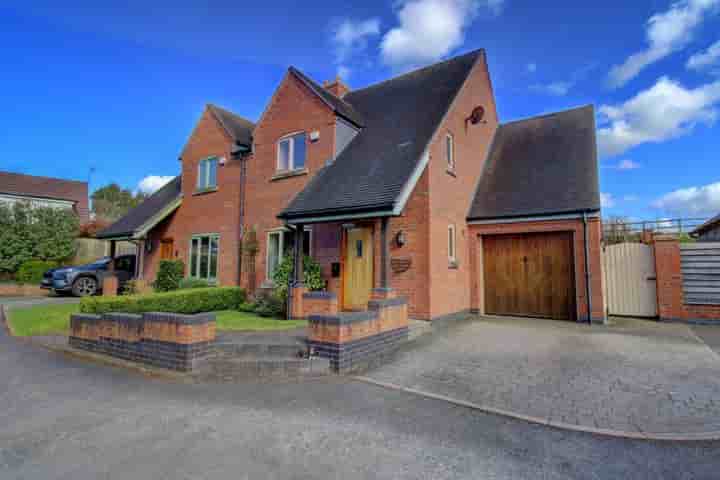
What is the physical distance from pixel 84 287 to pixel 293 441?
55.2 ft

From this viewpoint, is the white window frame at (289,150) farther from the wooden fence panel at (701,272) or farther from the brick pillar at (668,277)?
the wooden fence panel at (701,272)

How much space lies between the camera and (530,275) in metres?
10.9

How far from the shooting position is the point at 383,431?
3.86 meters

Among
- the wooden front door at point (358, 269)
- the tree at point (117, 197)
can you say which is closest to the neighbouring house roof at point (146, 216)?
the wooden front door at point (358, 269)

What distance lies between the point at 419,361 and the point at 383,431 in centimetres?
257

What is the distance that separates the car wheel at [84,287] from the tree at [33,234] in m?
7.92

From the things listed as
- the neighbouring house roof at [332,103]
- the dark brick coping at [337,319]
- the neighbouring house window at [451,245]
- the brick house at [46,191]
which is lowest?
the dark brick coping at [337,319]

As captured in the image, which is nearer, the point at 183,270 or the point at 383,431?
the point at 383,431

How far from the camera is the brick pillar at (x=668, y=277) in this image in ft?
32.4

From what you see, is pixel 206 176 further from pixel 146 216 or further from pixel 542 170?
pixel 542 170

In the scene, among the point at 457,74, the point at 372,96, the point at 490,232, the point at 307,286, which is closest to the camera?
the point at 307,286

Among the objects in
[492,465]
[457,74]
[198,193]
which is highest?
[457,74]

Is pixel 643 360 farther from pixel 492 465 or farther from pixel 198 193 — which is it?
pixel 198 193

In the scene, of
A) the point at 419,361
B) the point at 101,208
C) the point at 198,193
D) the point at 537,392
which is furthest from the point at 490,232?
the point at 101,208
